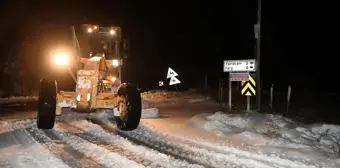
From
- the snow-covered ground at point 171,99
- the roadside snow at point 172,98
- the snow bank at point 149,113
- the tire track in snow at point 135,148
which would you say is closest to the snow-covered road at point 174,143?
the tire track in snow at point 135,148

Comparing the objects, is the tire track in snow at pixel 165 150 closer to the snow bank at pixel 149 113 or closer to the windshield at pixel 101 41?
the windshield at pixel 101 41

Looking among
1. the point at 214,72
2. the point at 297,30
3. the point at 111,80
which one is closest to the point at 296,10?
the point at 297,30

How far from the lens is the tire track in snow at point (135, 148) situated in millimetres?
9516

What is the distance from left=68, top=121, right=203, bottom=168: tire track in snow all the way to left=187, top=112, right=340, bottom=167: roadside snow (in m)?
2.42

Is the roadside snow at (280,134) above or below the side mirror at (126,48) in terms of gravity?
below

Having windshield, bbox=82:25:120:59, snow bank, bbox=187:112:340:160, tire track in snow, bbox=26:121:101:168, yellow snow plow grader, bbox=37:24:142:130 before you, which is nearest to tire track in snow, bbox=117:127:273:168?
yellow snow plow grader, bbox=37:24:142:130

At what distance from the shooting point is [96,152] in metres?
10.7

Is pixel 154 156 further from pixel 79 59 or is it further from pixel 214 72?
pixel 214 72

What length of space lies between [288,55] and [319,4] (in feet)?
21.2

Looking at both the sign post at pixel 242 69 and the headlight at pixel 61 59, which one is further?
the sign post at pixel 242 69

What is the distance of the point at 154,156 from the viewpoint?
33.5 feet

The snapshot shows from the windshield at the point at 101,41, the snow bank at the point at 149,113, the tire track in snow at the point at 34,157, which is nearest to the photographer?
the tire track in snow at the point at 34,157

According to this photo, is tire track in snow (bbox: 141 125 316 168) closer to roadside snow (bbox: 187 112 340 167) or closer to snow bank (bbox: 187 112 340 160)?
roadside snow (bbox: 187 112 340 167)

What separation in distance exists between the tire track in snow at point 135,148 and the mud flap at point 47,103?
1207 mm
